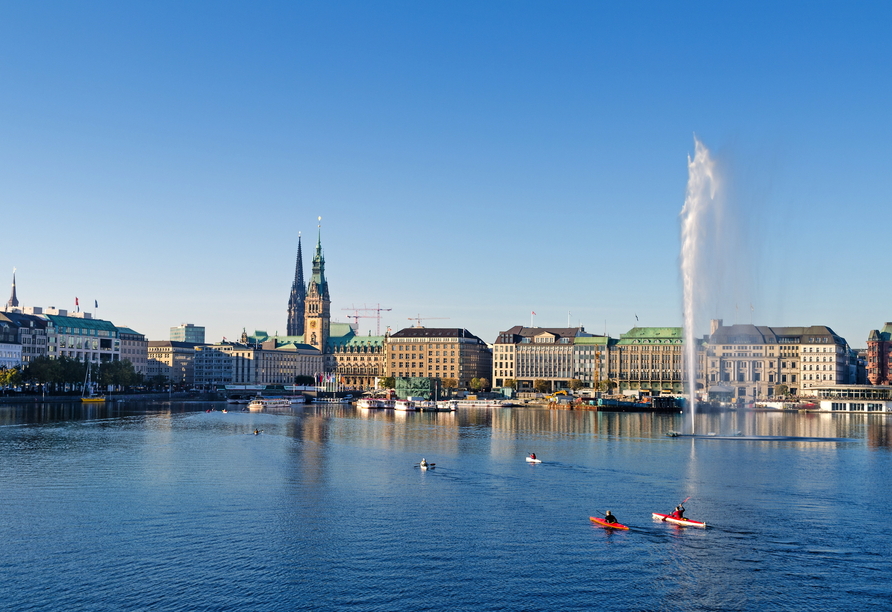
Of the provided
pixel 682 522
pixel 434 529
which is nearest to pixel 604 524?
pixel 682 522

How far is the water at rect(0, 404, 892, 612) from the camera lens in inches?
1658

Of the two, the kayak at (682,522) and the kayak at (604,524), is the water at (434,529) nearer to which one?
the kayak at (604,524)

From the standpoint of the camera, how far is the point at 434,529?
54.4m

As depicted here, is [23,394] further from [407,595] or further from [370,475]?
[407,595]

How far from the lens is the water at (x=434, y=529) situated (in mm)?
42125

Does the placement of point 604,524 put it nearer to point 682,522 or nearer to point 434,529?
point 682,522

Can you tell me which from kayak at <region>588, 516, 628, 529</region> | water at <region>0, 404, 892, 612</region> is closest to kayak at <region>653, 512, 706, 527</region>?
water at <region>0, 404, 892, 612</region>

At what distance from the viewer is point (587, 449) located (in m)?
102

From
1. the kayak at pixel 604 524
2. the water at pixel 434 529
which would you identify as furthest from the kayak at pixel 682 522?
the kayak at pixel 604 524

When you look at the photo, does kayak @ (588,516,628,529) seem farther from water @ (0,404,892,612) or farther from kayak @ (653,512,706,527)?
kayak @ (653,512,706,527)

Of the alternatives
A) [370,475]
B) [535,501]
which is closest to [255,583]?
[535,501]

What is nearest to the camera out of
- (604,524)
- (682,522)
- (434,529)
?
(434,529)

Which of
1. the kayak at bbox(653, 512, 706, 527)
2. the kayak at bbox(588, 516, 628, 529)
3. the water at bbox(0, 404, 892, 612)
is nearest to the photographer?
the water at bbox(0, 404, 892, 612)

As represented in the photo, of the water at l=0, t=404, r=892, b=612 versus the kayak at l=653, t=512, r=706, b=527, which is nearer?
the water at l=0, t=404, r=892, b=612
